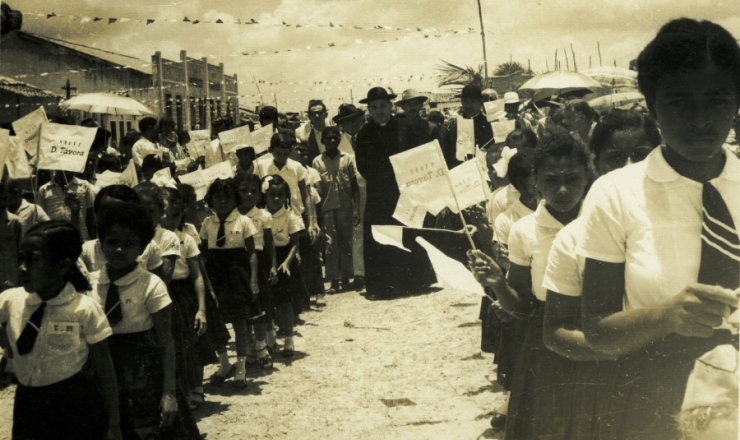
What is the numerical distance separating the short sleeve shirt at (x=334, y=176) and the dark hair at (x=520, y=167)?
15.2ft

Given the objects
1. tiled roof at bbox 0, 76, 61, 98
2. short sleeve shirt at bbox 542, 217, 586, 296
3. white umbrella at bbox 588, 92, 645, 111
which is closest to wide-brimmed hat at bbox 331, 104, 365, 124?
white umbrella at bbox 588, 92, 645, 111

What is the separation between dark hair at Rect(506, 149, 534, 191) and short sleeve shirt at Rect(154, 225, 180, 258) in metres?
1.93

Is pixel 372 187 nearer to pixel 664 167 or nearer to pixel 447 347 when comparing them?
pixel 447 347

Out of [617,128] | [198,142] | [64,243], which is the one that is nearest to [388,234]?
[617,128]

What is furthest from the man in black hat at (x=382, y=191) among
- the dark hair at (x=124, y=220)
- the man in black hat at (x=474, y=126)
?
the dark hair at (x=124, y=220)

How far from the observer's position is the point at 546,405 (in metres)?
2.59

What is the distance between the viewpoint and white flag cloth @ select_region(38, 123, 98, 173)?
518cm

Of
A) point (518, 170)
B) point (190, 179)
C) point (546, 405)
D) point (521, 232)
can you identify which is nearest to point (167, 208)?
point (190, 179)

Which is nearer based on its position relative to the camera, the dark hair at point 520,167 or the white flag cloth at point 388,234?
the white flag cloth at point 388,234

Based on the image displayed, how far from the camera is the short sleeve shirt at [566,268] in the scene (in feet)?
6.29

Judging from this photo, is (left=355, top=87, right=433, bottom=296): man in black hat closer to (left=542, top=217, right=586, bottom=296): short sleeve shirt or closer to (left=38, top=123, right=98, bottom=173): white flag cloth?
(left=38, top=123, right=98, bottom=173): white flag cloth

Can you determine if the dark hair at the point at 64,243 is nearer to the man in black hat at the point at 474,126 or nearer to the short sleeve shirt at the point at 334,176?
the man in black hat at the point at 474,126

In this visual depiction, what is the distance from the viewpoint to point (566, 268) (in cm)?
194

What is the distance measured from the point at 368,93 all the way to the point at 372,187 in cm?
101
